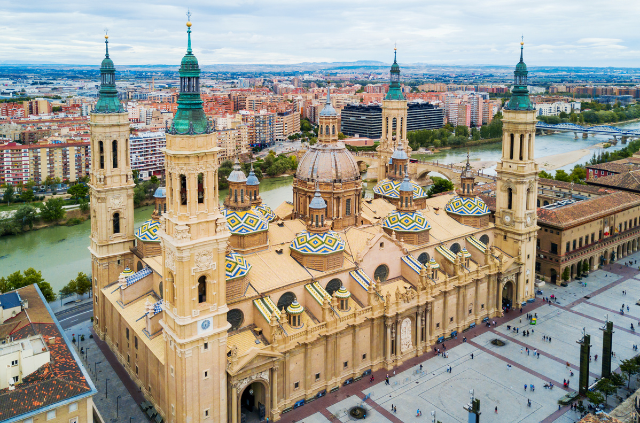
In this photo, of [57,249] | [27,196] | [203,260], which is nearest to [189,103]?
[203,260]

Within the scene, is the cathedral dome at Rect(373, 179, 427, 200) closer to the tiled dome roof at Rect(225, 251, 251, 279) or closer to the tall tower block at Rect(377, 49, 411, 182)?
the tall tower block at Rect(377, 49, 411, 182)

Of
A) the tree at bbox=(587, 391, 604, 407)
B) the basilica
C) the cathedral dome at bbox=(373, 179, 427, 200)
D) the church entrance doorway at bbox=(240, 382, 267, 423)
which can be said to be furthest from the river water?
the tree at bbox=(587, 391, 604, 407)

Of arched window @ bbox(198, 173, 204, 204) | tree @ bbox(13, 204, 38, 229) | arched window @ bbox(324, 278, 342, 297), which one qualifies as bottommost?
tree @ bbox(13, 204, 38, 229)

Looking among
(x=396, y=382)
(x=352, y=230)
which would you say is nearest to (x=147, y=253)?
(x=352, y=230)

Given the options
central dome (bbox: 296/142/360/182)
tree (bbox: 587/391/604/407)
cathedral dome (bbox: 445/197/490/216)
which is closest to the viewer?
tree (bbox: 587/391/604/407)

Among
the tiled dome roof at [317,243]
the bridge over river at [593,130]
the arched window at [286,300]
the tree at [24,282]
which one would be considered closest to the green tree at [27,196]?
the tree at [24,282]

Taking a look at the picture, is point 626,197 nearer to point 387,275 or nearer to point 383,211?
point 383,211

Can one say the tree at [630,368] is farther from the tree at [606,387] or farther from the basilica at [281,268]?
the basilica at [281,268]

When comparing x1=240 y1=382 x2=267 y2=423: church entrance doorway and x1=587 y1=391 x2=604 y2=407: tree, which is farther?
x1=240 y1=382 x2=267 y2=423: church entrance doorway
